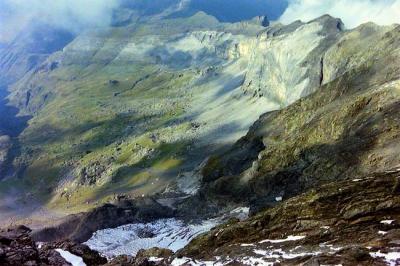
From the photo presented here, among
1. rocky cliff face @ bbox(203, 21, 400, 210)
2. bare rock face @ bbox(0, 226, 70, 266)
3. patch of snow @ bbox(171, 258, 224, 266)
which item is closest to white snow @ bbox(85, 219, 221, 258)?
rocky cliff face @ bbox(203, 21, 400, 210)

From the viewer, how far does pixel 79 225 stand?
343ft

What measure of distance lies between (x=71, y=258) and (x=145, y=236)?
134 feet

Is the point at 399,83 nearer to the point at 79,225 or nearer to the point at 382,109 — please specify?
the point at 382,109

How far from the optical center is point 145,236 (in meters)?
91.1

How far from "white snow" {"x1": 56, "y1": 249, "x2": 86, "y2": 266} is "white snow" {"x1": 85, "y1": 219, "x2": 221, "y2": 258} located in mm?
→ 27110

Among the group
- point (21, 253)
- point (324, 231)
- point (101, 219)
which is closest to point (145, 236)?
point (101, 219)

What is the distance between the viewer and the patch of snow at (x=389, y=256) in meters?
32.1

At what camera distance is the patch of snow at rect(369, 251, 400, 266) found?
32088 mm

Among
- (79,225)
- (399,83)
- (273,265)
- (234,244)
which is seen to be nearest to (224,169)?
(79,225)

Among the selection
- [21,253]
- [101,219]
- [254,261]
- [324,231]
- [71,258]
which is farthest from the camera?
[101,219]

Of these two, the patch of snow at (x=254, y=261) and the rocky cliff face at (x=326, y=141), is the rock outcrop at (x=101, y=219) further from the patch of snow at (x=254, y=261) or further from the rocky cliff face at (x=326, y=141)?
the patch of snow at (x=254, y=261)

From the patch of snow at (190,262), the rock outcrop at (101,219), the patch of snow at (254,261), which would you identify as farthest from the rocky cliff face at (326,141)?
the patch of snow at (190,262)

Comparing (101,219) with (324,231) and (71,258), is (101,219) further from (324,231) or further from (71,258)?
(324,231)

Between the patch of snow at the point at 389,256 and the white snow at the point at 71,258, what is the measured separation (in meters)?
26.8
